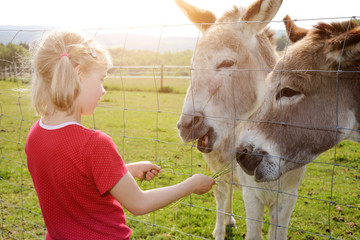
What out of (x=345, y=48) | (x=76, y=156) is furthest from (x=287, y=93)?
(x=76, y=156)

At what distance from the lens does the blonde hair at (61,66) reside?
1505 mm

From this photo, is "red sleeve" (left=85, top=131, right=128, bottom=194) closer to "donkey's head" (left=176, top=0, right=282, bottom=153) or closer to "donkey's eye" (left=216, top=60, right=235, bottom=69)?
"donkey's head" (left=176, top=0, right=282, bottom=153)

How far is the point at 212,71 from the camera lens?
274 cm

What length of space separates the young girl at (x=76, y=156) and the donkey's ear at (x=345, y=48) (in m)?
1.33

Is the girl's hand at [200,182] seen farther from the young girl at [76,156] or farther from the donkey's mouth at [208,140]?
the donkey's mouth at [208,140]

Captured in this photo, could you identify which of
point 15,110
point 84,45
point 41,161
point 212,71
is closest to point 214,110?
point 212,71

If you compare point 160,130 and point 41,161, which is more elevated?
point 41,161

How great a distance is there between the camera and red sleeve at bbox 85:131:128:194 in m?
1.49

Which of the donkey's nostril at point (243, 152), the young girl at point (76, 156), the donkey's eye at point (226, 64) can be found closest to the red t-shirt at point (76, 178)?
the young girl at point (76, 156)

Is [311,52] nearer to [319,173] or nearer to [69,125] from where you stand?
[69,125]

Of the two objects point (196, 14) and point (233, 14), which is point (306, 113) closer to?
point (233, 14)

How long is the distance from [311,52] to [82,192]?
5.92 feet

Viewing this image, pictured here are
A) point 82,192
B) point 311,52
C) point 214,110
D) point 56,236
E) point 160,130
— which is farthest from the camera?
point 160,130

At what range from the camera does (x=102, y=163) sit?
4.90ft
